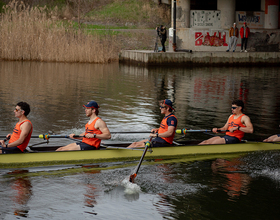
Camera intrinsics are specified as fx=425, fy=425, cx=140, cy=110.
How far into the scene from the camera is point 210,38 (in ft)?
104

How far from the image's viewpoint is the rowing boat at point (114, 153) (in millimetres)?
8731

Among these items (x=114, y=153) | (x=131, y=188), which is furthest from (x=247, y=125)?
(x=131, y=188)

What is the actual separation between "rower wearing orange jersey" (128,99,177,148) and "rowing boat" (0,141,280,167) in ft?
0.56

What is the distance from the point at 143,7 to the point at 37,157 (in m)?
43.0

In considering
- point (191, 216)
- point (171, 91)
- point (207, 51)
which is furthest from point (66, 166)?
point (207, 51)

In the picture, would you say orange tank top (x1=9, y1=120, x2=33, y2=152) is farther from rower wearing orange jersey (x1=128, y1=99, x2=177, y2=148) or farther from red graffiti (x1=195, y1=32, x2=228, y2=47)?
red graffiti (x1=195, y1=32, x2=228, y2=47)

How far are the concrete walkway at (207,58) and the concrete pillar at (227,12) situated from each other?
2.41 metres

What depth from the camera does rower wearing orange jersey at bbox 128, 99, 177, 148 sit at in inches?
373

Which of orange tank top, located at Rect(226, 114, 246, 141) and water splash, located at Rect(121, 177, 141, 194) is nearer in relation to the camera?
water splash, located at Rect(121, 177, 141, 194)

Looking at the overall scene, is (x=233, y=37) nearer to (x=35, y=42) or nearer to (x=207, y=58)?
(x=207, y=58)

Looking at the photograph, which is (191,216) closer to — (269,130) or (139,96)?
(269,130)

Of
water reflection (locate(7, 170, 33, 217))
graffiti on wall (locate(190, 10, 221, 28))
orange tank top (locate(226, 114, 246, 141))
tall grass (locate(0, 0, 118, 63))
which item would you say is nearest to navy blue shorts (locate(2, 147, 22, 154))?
water reflection (locate(7, 170, 33, 217))

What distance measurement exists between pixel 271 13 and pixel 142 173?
86.2ft

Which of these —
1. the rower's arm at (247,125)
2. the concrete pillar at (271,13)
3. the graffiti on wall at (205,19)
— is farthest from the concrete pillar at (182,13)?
the rower's arm at (247,125)
